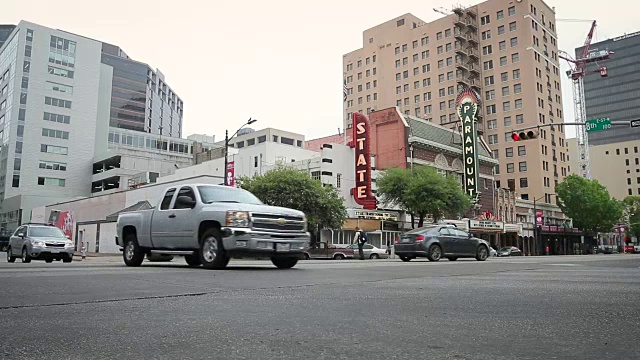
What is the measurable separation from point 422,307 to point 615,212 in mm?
81071

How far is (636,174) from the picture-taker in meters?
134

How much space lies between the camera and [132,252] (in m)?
13.5

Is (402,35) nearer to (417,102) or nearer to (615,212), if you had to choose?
(417,102)

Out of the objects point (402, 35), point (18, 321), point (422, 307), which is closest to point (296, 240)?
point (422, 307)

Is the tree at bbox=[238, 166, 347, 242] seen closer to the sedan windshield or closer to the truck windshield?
the sedan windshield

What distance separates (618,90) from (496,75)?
337 feet

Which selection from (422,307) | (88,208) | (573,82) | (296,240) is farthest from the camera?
(573,82)

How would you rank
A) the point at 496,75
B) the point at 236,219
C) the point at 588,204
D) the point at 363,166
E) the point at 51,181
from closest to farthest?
1. the point at 236,219
2. the point at 363,166
3. the point at 588,204
4. the point at 51,181
5. the point at 496,75

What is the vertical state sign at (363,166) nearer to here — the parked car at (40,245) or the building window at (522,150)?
the parked car at (40,245)

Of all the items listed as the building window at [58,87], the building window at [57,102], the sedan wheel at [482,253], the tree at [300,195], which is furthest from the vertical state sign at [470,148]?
the building window at [58,87]

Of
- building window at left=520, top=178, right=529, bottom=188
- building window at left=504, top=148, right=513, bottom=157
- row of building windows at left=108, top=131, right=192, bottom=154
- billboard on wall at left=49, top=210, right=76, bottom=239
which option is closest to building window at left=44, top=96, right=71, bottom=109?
row of building windows at left=108, top=131, right=192, bottom=154

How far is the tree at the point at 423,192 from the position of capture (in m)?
43.6

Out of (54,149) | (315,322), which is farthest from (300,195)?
(54,149)

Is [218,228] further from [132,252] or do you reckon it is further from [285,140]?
[285,140]
